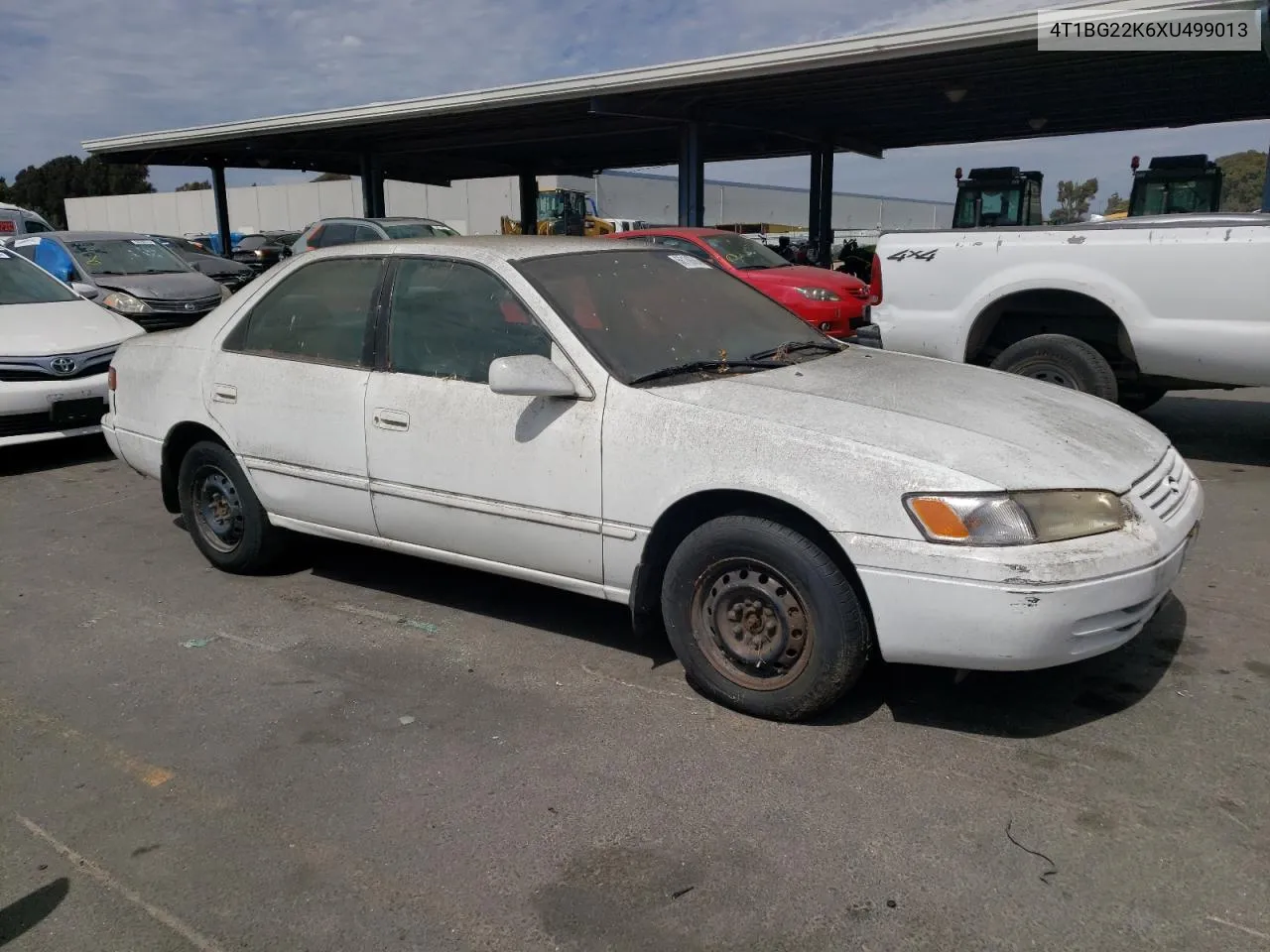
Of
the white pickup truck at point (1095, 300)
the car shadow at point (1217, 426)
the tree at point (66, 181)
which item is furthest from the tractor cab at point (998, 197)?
the tree at point (66, 181)

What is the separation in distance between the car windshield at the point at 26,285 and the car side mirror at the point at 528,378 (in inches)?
257

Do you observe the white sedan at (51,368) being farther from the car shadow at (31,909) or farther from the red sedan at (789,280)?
the car shadow at (31,909)

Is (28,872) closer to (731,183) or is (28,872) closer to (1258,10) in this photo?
(1258,10)

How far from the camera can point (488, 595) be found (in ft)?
15.8

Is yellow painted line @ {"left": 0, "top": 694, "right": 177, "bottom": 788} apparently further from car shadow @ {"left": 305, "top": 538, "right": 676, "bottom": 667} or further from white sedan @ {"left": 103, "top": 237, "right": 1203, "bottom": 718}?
car shadow @ {"left": 305, "top": 538, "right": 676, "bottom": 667}

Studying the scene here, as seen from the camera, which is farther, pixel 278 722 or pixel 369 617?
pixel 369 617

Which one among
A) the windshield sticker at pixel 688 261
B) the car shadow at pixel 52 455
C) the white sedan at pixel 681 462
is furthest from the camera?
the car shadow at pixel 52 455

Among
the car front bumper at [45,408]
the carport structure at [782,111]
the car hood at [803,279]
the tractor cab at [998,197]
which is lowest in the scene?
the car front bumper at [45,408]

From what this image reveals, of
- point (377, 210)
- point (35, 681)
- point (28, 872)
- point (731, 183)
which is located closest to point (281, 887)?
Answer: point (28, 872)

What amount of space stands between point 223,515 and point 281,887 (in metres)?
2.84

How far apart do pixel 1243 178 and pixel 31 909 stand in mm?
66776

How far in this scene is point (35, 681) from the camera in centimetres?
393

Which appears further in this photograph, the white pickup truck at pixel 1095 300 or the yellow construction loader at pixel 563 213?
the yellow construction loader at pixel 563 213

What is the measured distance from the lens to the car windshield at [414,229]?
14.7m
